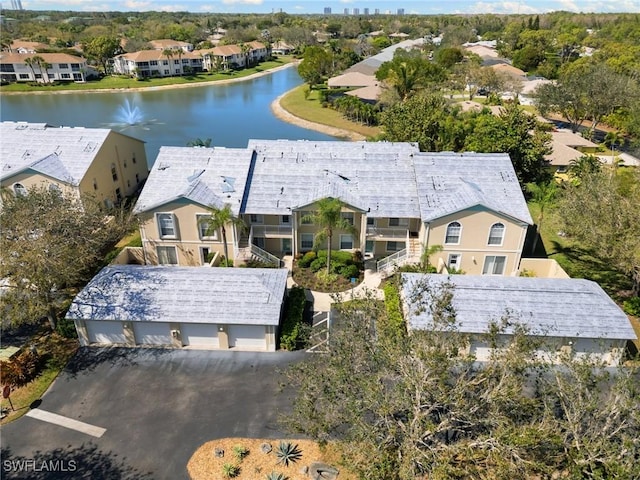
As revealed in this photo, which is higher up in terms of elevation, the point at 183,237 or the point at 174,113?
the point at 183,237

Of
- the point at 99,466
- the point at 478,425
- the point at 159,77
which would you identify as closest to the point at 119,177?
the point at 99,466

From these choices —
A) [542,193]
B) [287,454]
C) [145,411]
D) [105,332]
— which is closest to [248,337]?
[145,411]

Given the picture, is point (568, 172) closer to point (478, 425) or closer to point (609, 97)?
point (609, 97)

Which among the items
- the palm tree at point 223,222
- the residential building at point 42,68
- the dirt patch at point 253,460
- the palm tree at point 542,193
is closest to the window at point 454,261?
the palm tree at point 542,193

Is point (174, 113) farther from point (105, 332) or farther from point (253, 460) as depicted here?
point (253, 460)

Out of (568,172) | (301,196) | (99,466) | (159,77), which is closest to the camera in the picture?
(99,466)
